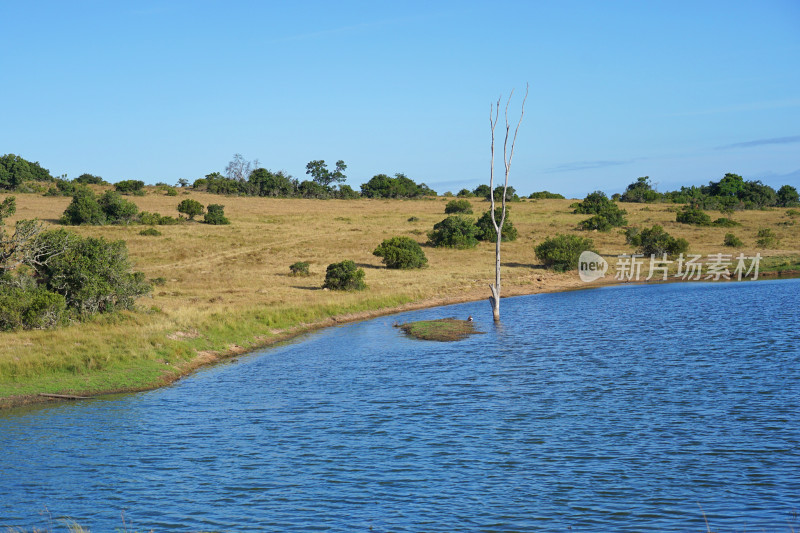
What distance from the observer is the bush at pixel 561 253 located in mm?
61688

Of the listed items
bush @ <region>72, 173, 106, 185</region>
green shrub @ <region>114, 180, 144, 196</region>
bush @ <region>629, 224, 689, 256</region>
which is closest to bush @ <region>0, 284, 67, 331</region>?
bush @ <region>629, 224, 689, 256</region>

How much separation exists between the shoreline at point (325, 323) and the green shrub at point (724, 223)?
84.3 ft

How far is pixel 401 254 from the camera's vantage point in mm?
59688

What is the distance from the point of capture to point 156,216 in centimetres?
8219

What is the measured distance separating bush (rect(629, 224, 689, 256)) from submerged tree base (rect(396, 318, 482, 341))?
34.5m

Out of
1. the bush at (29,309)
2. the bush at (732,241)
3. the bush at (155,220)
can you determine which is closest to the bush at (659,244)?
the bush at (732,241)

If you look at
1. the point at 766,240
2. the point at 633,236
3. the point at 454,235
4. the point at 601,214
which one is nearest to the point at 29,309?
the point at 454,235

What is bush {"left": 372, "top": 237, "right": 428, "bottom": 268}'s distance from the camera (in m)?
59.8

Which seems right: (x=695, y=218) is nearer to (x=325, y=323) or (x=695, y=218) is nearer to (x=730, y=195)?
(x=730, y=195)

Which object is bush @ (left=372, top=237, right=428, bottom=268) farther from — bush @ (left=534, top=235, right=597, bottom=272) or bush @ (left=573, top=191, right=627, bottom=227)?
bush @ (left=573, top=191, right=627, bottom=227)

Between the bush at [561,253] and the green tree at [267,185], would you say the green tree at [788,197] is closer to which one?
the bush at [561,253]

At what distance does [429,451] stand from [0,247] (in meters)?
25.0

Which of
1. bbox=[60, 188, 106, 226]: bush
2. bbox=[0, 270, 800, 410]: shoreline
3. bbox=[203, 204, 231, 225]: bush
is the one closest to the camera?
bbox=[0, 270, 800, 410]: shoreline

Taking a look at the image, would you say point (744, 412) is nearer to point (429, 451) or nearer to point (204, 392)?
point (429, 451)
